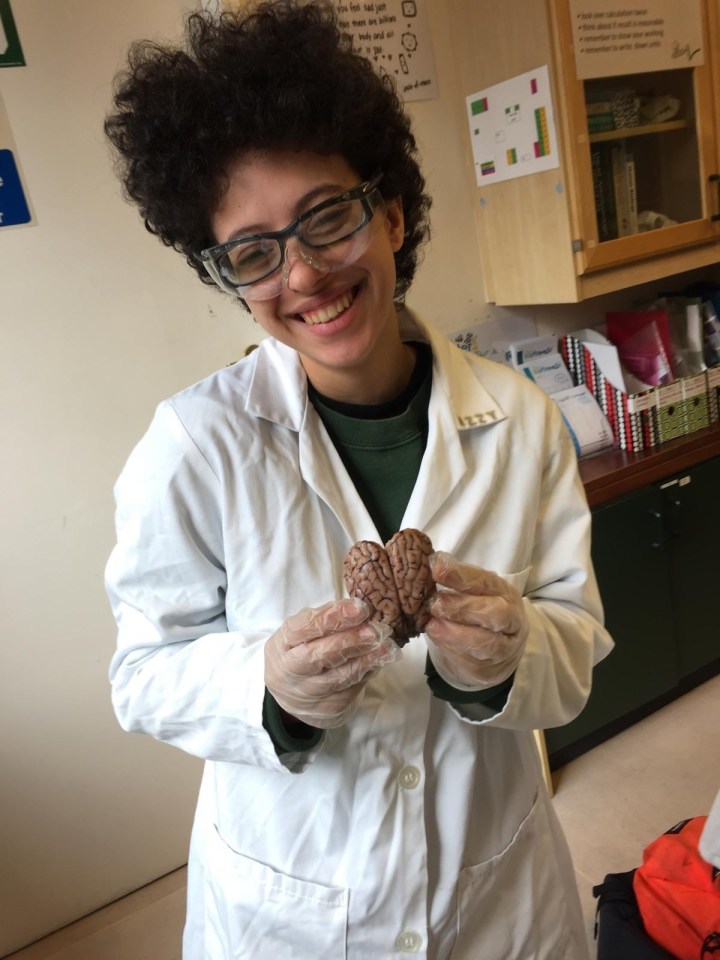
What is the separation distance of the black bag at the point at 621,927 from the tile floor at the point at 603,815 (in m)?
0.24

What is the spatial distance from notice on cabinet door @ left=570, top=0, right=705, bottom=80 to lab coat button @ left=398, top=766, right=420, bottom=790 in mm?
1889

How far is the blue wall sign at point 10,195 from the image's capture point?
5.53 feet

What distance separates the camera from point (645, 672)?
2416mm

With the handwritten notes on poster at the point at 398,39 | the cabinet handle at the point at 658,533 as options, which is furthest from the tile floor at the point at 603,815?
the handwritten notes on poster at the point at 398,39

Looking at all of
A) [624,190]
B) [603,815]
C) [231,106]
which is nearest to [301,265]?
[231,106]

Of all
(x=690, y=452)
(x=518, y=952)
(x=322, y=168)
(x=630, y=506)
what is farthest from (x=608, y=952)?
(x=322, y=168)

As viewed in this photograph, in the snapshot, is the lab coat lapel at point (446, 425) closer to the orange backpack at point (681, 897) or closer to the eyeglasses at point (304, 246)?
the eyeglasses at point (304, 246)

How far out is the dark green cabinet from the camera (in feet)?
7.36

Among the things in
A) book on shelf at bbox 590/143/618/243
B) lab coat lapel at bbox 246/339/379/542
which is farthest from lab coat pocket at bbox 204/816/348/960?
book on shelf at bbox 590/143/618/243

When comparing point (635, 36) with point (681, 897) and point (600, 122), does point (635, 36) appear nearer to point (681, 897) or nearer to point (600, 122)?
point (600, 122)

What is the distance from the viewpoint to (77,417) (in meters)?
1.87

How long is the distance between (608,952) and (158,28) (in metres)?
2.42

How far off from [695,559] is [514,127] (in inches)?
59.3

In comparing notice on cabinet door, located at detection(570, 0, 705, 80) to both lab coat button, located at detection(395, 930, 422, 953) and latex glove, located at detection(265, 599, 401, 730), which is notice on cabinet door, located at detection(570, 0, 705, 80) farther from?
lab coat button, located at detection(395, 930, 422, 953)
